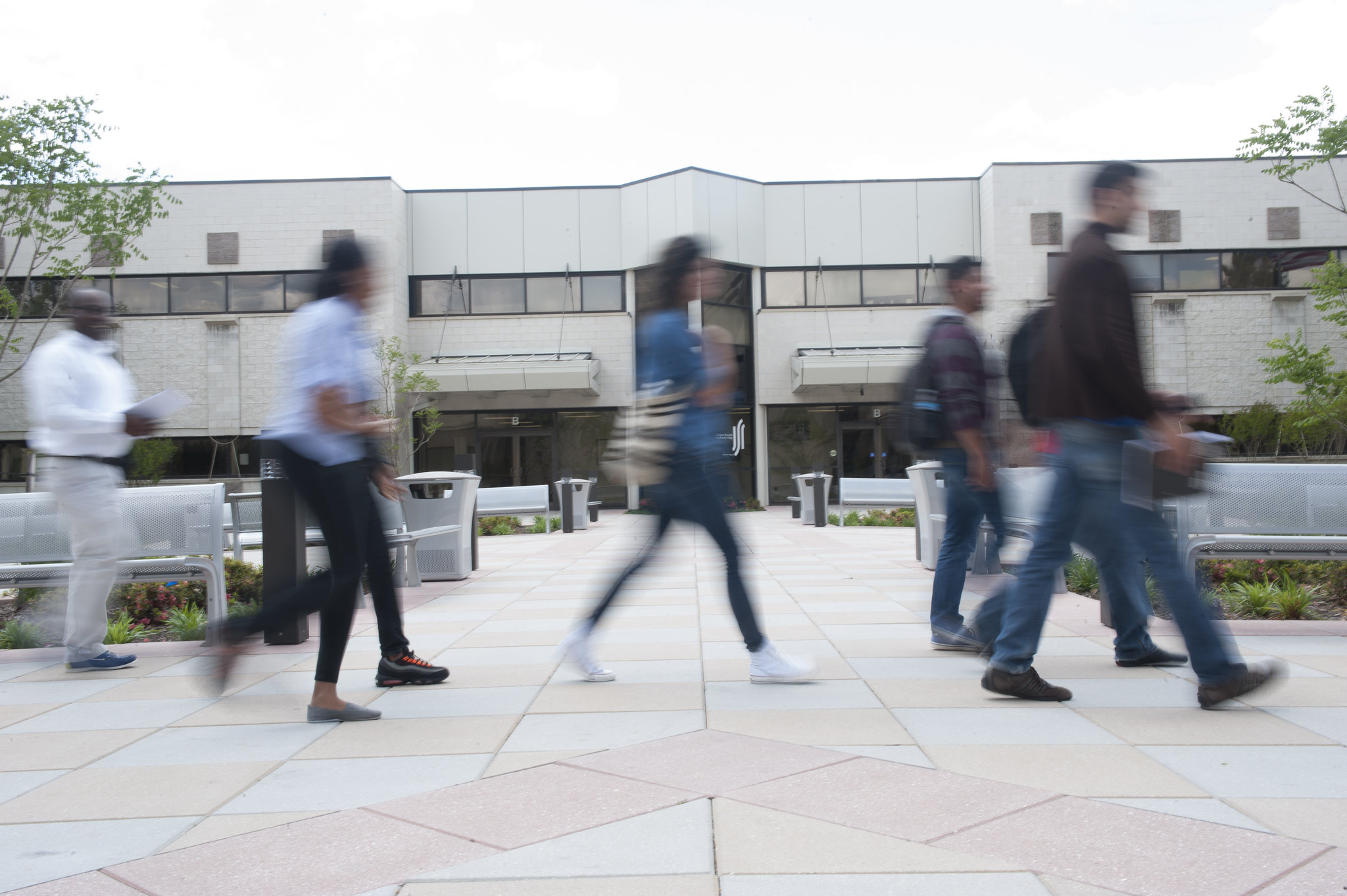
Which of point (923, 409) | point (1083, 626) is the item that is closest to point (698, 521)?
point (923, 409)

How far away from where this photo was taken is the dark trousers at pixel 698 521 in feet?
12.6

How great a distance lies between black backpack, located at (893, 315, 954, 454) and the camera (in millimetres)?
4297

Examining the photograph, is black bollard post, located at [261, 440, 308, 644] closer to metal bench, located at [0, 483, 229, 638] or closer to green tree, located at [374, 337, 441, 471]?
metal bench, located at [0, 483, 229, 638]

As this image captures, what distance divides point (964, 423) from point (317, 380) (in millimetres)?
2641

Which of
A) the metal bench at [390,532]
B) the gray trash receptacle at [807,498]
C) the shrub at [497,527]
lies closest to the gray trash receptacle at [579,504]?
the shrub at [497,527]

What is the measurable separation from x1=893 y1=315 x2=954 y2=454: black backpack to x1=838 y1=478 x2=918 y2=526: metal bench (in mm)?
11466

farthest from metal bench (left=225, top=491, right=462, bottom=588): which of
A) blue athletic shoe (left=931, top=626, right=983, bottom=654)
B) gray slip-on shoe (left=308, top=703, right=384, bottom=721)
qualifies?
blue athletic shoe (left=931, top=626, right=983, bottom=654)

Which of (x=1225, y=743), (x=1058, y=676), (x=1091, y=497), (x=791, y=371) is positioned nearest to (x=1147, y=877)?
(x=1225, y=743)

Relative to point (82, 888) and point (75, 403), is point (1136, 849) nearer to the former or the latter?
point (82, 888)

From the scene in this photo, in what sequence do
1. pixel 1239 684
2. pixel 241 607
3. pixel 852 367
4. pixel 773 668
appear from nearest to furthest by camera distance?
pixel 1239 684 < pixel 773 668 < pixel 241 607 < pixel 852 367

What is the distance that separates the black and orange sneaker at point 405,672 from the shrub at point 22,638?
258 centimetres

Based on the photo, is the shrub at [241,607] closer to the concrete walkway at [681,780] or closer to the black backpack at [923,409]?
the concrete walkway at [681,780]

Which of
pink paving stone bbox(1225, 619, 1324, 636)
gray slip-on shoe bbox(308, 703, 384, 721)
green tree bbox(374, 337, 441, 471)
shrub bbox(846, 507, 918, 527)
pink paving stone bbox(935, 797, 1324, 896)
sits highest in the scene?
green tree bbox(374, 337, 441, 471)

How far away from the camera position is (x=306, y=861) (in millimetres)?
2268
